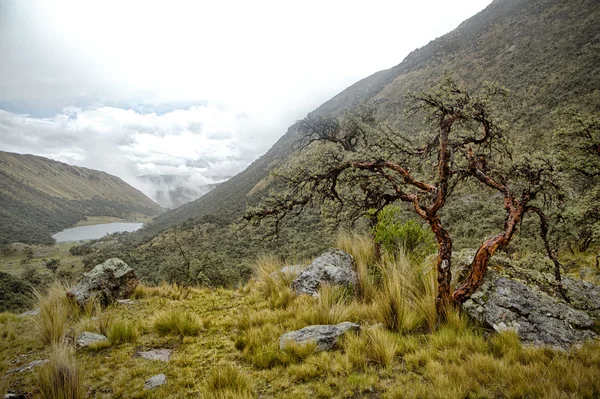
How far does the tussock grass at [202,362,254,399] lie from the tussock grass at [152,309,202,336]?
210cm

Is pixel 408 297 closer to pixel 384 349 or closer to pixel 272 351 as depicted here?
pixel 384 349

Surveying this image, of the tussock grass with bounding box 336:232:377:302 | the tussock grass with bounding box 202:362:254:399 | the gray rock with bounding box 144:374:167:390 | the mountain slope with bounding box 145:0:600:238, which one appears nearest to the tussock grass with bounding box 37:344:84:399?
the gray rock with bounding box 144:374:167:390

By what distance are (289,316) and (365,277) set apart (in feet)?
5.92

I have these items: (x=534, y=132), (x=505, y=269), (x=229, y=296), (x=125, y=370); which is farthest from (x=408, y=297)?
(x=534, y=132)

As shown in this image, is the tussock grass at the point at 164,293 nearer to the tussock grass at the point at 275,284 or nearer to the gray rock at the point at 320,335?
the tussock grass at the point at 275,284

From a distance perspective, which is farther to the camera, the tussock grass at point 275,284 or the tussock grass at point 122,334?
the tussock grass at point 275,284

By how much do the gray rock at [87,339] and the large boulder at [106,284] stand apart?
2318mm

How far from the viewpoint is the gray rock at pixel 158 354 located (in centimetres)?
413

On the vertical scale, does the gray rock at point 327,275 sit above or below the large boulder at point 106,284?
below

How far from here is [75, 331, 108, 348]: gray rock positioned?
455cm

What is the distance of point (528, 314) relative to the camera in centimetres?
345

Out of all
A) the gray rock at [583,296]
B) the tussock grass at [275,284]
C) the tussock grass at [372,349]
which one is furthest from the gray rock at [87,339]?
the gray rock at [583,296]

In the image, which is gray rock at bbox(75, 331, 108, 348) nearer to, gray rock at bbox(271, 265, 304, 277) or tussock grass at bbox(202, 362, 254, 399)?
tussock grass at bbox(202, 362, 254, 399)

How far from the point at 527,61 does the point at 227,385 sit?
207 ft
